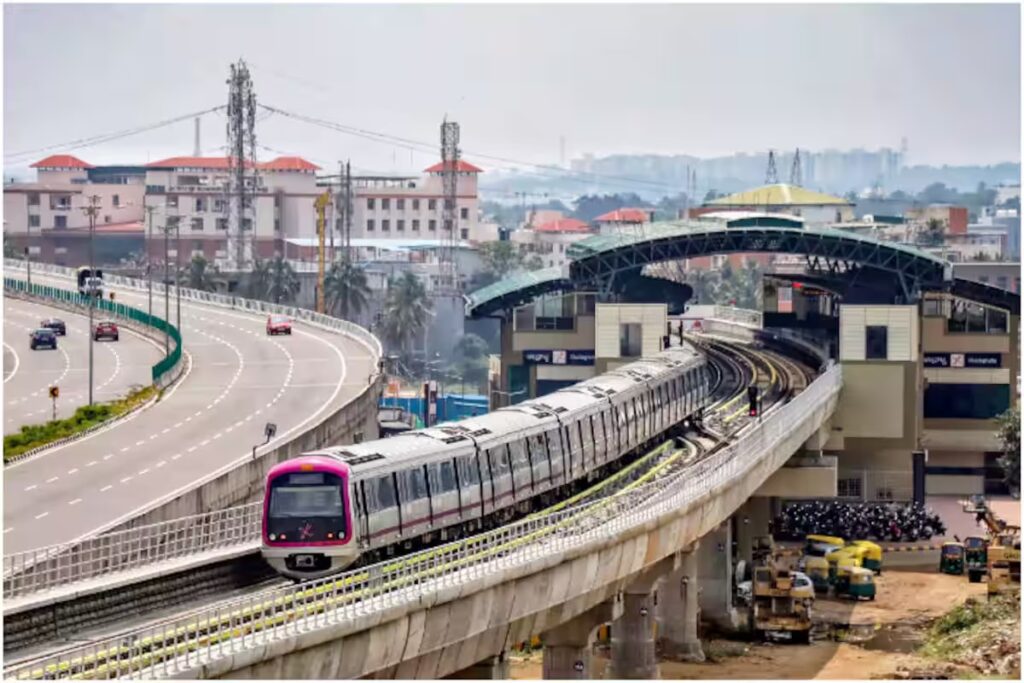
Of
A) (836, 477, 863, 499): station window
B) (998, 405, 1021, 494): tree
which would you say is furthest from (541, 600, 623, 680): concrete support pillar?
(998, 405, 1021, 494): tree

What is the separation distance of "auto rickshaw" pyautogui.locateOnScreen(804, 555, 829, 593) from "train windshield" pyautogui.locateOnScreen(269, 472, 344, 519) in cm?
4717

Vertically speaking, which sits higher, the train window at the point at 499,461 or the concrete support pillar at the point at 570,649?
the train window at the point at 499,461

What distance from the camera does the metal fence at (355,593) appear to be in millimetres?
34750

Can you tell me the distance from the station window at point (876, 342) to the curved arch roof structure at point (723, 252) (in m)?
7.14

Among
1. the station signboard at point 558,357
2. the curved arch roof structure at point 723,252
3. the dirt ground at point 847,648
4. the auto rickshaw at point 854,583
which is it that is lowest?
the dirt ground at point 847,648

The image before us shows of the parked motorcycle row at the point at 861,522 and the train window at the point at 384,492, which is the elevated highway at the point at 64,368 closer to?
the parked motorcycle row at the point at 861,522

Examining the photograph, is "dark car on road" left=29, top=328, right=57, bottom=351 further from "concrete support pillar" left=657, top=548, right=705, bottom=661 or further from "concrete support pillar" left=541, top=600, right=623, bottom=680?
"concrete support pillar" left=541, top=600, right=623, bottom=680

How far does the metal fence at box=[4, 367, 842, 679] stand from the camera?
1368 inches

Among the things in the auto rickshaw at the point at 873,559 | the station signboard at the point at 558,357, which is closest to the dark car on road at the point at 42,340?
the station signboard at the point at 558,357

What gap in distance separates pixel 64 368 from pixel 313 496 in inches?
2626

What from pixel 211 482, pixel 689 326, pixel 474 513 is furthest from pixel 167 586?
pixel 689 326

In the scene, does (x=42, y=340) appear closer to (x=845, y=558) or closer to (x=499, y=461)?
(x=845, y=558)

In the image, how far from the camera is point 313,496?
45406 millimetres

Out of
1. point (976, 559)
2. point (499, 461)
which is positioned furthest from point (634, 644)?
point (976, 559)
